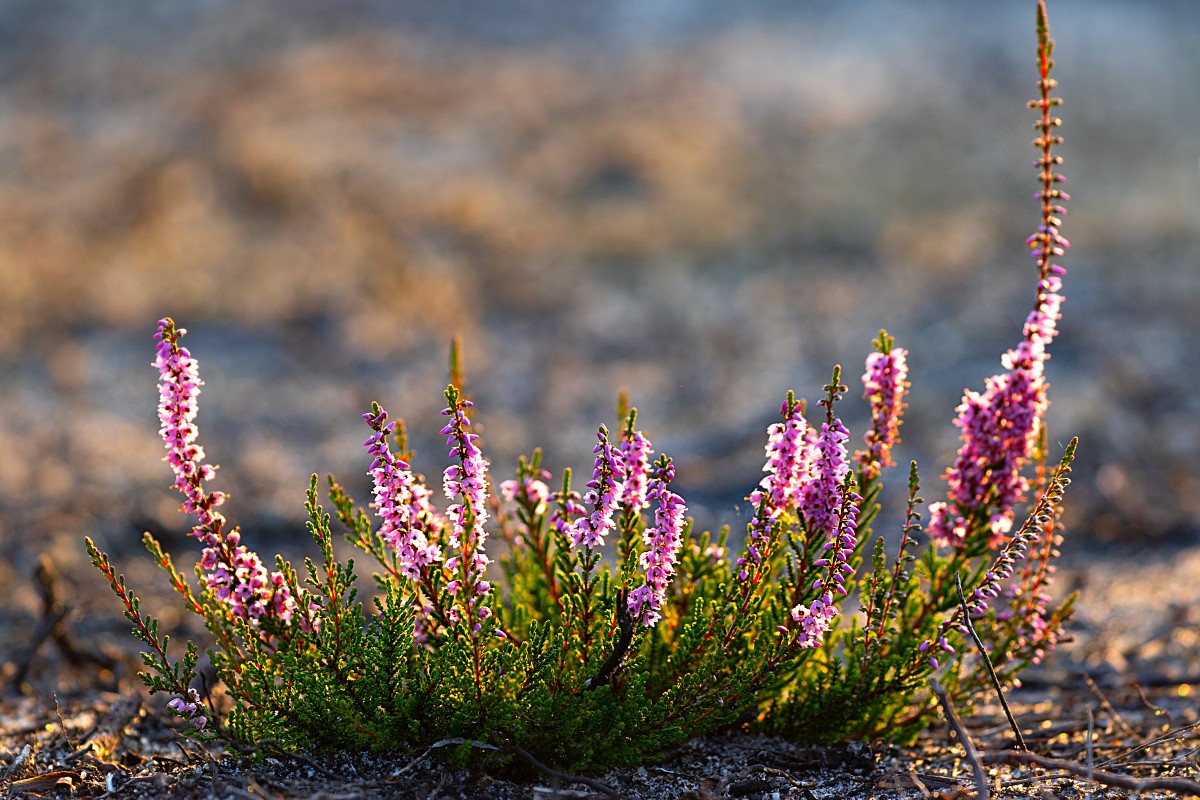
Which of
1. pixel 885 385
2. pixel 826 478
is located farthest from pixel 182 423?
pixel 885 385

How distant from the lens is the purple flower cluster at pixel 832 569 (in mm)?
3363

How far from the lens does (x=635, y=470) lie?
10.5ft

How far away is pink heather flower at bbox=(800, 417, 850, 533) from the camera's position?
3.35 m

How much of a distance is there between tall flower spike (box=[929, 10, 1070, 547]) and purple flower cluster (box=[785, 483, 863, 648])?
0.41 meters

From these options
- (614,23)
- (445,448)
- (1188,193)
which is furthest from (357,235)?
(1188,193)

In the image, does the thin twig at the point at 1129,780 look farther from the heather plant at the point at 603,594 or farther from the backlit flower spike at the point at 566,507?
the backlit flower spike at the point at 566,507

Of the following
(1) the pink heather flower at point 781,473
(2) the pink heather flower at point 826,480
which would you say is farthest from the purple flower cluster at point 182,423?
(2) the pink heather flower at point 826,480

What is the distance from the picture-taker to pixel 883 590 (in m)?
3.70

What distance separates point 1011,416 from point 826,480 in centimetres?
64

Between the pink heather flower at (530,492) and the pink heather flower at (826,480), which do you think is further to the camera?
the pink heather flower at (530,492)

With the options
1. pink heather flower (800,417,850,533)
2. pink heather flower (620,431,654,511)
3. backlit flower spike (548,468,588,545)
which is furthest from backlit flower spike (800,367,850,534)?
backlit flower spike (548,468,588,545)

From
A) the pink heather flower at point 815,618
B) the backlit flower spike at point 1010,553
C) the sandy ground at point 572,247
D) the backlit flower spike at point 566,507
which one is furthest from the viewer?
the sandy ground at point 572,247

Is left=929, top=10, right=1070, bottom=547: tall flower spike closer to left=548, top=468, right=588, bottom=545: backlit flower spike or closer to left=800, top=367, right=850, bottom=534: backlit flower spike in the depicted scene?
left=800, top=367, right=850, bottom=534: backlit flower spike

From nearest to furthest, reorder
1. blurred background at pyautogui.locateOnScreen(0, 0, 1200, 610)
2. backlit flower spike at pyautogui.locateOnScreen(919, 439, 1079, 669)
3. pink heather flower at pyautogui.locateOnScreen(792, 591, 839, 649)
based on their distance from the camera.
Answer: pink heather flower at pyautogui.locateOnScreen(792, 591, 839, 649) < backlit flower spike at pyautogui.locateOnScreen(919, 439, 1079, 669) < blurred background at pyautogui.locateOnScreen(0, 0, 1200, 610)
